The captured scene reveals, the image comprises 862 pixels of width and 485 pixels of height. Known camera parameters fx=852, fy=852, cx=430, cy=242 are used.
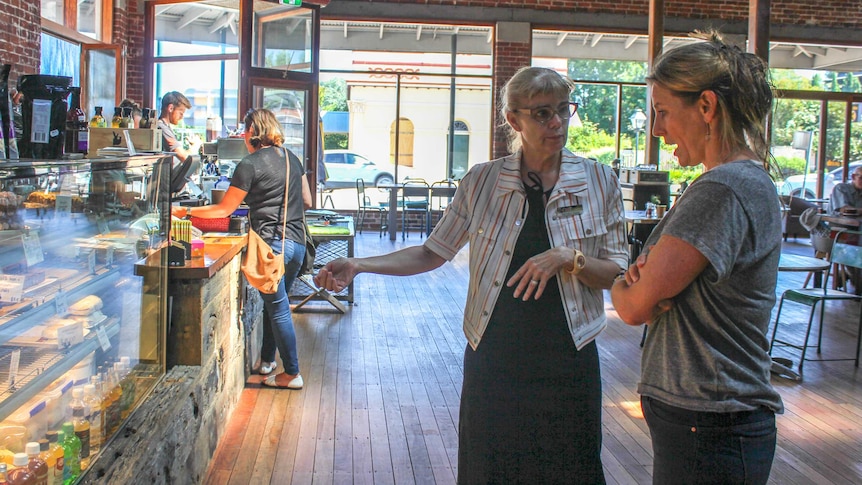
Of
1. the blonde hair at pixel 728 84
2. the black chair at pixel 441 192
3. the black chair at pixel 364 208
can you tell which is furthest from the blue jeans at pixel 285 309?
the black chair at pixel 364 208

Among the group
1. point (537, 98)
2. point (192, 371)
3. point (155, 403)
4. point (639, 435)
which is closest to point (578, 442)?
point (537, 98)

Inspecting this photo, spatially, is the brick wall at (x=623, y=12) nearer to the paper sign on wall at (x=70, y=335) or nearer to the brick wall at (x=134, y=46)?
the brick wall at (x=134, y=46)

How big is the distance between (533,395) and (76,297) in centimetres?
128

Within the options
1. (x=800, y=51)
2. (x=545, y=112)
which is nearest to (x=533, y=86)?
(x=545, y=112)

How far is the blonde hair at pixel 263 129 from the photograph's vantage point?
485 centimetres

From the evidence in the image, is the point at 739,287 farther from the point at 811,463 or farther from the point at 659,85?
the point at 811,463

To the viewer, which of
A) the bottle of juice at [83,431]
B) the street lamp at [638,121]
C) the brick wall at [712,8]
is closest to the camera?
the bottle of juice at [83,431]

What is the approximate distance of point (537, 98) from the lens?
2.25 meters

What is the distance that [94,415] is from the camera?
2.46 metres

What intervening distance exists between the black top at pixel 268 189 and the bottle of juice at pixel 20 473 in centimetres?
288

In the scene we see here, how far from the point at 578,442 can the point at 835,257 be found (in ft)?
15.1

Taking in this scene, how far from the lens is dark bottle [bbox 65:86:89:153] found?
284 cm

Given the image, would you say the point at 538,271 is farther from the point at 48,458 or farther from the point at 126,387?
the point at 126,387

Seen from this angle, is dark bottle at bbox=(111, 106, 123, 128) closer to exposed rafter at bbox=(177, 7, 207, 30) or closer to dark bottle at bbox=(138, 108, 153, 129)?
dark bottle at bbox=(138, 108, 153, 129)
